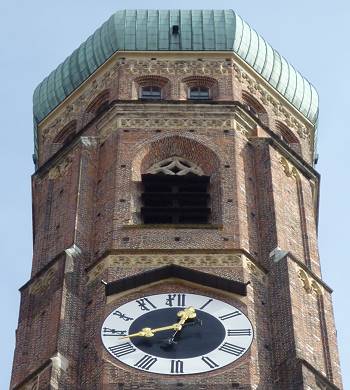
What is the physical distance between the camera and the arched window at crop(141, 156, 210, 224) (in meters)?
40.9

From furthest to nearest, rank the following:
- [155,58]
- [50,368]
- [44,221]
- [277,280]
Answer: [155,58] < [44,221] < [277,280] < [50,368]

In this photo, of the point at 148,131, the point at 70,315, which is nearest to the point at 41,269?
the point at 70,315

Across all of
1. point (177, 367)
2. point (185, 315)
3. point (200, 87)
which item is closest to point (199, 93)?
point (200, 87)

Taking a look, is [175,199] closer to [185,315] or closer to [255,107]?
[185,315]

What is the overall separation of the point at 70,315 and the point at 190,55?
11.7 meters

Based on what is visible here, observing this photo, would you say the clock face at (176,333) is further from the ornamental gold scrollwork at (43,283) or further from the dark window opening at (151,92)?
the dark window opening at (151,92)

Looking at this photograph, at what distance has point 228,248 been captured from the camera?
129 feet

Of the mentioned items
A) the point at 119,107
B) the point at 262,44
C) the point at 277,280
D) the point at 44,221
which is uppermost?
the point at 262,44

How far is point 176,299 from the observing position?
123 ft

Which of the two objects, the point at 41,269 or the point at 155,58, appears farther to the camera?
the point at 155,58

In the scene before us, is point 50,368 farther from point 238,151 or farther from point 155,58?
point 155,58

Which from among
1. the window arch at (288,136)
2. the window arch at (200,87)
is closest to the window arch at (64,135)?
the window arch at (200,87)

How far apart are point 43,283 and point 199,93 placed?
28.9 ft

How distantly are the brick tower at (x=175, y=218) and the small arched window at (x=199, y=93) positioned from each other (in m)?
0.05
